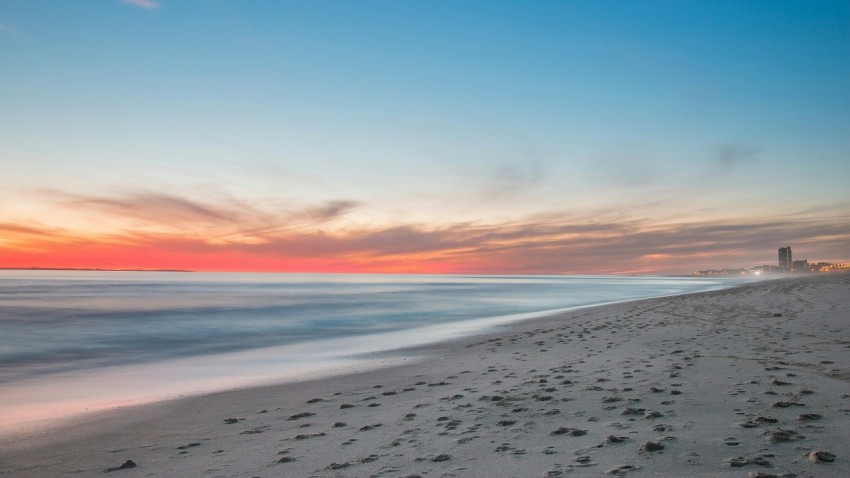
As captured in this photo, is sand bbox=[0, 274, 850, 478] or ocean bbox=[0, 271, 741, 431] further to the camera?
ocean bbox=[0, 271, 741, 431]

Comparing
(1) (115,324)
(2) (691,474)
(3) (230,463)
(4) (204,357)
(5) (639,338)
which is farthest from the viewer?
(1) (115,324)

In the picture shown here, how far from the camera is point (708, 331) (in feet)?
49.6

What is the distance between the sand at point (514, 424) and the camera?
4.80 m

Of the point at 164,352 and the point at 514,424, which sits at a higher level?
the point at 514,424

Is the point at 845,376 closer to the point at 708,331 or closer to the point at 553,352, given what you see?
the point at 553,352

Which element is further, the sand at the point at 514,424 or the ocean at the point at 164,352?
the ocean at the point at 164,352

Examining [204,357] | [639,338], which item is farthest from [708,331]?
[204,357]

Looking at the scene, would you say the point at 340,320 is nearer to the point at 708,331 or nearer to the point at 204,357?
the point at 204,357

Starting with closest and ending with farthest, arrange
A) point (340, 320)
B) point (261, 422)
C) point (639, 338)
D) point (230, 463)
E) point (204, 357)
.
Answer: point (230, 463)
point (261, 422)
point (639, 338)
point (204, 357)
point (340, 320)

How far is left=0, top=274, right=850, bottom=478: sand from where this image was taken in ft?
15.8

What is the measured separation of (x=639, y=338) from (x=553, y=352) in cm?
326

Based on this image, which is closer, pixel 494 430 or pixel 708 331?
pixel 494 430

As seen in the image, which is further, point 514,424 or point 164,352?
point 164,352

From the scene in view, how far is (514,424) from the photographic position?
629 centimetres
